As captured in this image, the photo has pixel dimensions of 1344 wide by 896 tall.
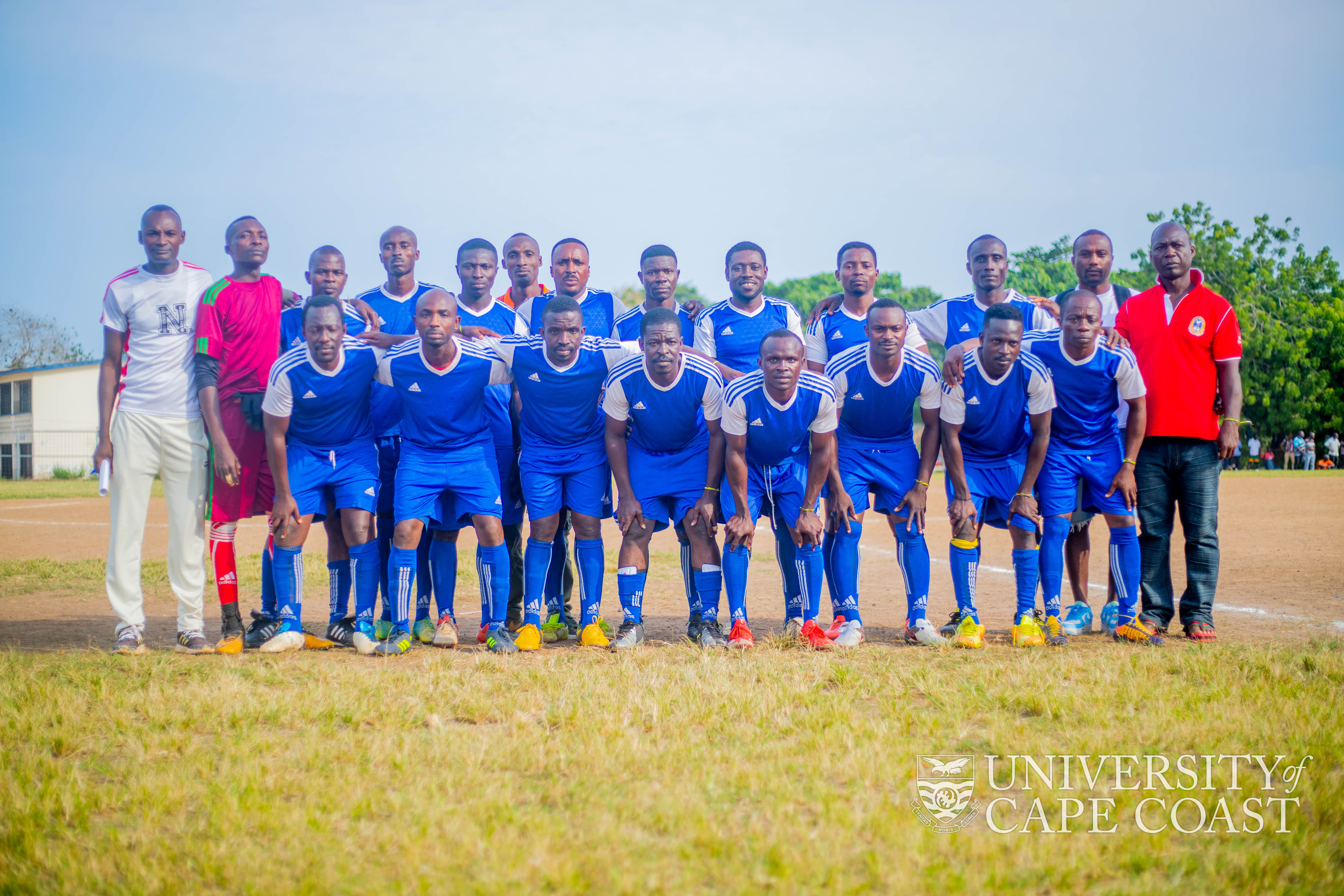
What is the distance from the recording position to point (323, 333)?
5.95 meters

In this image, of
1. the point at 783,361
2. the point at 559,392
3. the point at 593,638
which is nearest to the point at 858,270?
the point at 783,361

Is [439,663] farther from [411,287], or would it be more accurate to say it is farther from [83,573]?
[83,573]

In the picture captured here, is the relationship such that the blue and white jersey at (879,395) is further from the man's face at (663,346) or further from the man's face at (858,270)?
the man's face at (663,346)

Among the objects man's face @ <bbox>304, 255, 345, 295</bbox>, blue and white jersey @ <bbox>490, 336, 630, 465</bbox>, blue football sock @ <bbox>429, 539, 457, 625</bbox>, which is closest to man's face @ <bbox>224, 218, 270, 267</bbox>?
man's face @ <bbox>304, 255, 345, 295</bbox>

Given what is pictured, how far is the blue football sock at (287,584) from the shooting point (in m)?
6.12

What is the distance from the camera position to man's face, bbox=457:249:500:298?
6.93 m

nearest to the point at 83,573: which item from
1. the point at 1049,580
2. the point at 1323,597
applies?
the point at 1049,580

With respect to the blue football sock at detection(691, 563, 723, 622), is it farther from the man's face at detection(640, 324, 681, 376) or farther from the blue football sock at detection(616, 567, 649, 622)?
the man's face at detection(640, 324, 681, 376)

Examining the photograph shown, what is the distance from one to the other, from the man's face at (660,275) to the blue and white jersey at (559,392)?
0.69m

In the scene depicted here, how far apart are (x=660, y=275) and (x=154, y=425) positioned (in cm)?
350

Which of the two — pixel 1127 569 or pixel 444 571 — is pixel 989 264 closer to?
pixel 1127 569

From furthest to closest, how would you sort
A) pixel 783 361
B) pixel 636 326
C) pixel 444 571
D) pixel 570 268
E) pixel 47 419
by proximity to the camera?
1. pixel 47 419
2. pixel 636 326
3. pixel 570 268
4. pixel 444 571
5. pixel 783 361

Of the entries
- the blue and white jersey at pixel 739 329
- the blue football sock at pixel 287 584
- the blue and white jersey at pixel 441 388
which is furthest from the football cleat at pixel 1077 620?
the blue football sock at pixel 287 584

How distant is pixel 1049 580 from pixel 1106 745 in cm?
266
